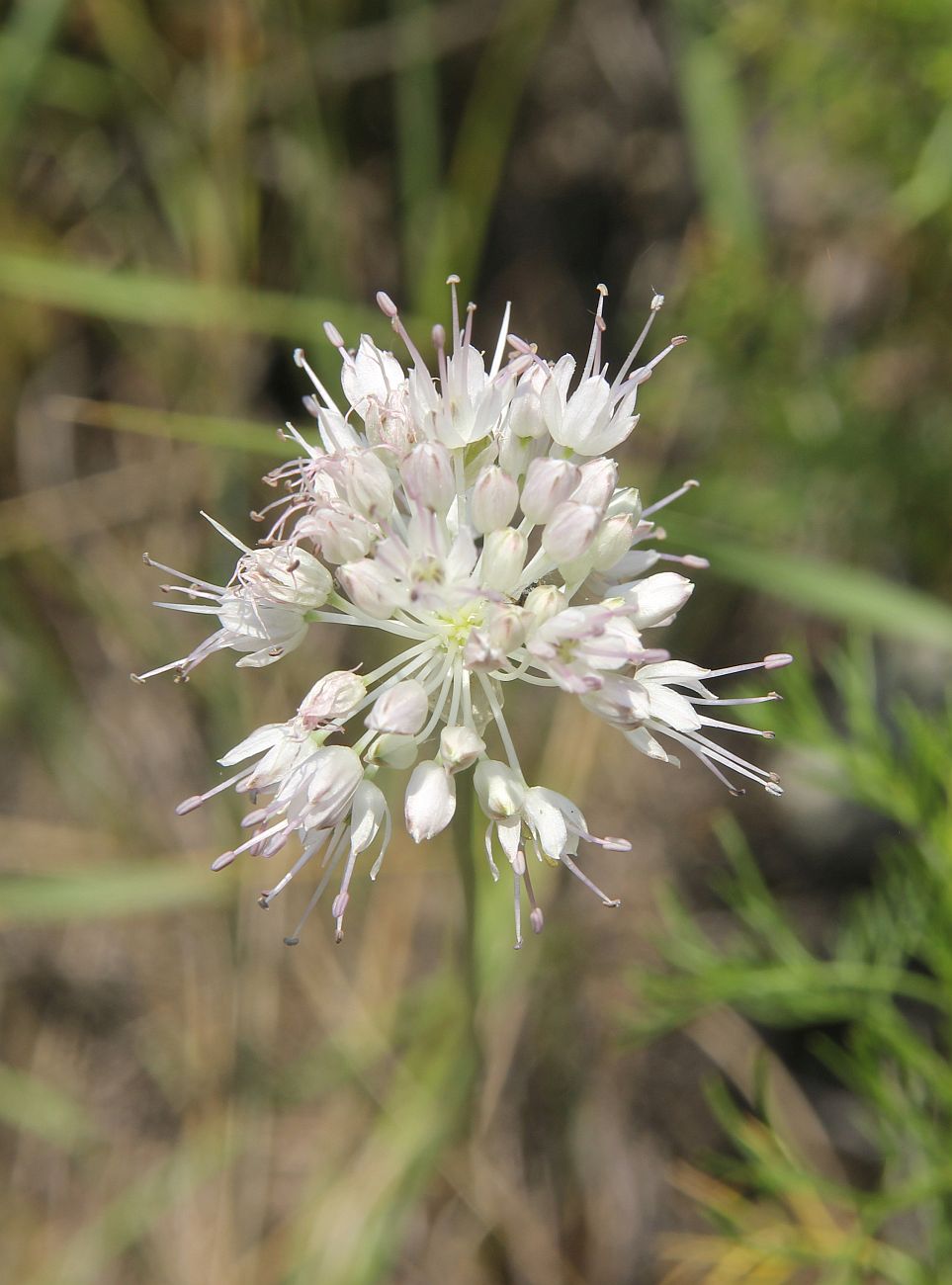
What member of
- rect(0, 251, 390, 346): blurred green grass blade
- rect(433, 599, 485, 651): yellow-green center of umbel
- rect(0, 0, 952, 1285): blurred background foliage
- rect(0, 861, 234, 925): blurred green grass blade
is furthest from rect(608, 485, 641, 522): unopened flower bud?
rect(0, 861, 234, 925): blurred green grass blade

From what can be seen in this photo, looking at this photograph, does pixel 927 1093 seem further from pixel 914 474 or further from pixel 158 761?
pixel 158 761

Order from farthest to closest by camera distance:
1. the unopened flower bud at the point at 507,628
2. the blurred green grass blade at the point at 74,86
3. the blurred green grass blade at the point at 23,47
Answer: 1. the blurred green grass blade at the point at 74,86
2. the blurred green grass blade at the point at 23,47
3. the unopened flower bud at the point at 507,628

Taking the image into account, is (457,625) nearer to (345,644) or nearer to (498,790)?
(498,790)

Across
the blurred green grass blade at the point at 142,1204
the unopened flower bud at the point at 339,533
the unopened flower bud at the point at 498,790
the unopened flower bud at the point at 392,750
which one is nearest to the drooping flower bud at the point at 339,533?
the unopened flower bud at the point at 339,533

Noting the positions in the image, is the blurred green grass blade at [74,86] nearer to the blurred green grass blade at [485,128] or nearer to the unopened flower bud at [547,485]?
the blurred green grass blade at [485,128]

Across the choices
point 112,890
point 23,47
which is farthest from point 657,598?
point 23,47

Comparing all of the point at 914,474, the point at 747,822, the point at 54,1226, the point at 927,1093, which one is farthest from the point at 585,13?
the point at 54,1226

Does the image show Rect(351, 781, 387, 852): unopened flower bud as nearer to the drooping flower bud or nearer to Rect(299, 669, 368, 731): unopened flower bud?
Rect(299, 669, 368, 731): unopened flower bud
